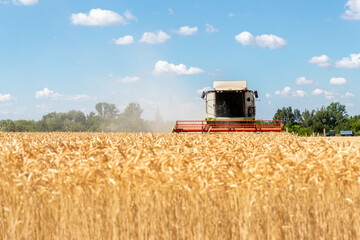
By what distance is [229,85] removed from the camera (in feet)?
62.0

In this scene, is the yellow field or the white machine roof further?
the white machine roof

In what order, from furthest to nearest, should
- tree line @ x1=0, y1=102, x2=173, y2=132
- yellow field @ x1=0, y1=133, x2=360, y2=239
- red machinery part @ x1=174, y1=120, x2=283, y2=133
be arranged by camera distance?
tree line @ x1=0, y1=102, x2=173, y2=132, red machinery part @ x1=174, y1=120, x2=283, y2=133, yellow field @ x1=0, y1=133, x2=360, y2=239

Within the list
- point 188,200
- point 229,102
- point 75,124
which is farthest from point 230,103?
point 75,124

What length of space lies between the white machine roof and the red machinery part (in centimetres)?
188

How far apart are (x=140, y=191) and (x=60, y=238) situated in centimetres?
119

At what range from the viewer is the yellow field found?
13.0 ft

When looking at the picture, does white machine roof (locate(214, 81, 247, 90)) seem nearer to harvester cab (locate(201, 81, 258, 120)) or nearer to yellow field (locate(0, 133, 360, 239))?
harvester cab (locate(201, 81, 258, 120))

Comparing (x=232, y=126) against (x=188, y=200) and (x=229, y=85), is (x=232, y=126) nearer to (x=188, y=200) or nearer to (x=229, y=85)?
(x=229, y=85)

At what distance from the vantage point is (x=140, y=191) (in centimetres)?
396

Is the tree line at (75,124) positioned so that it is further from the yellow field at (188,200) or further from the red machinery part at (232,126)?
the yellow field at (188,200)

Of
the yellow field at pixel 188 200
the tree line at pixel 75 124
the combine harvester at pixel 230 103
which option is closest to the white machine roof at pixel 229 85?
the combine harvester at pixel 230 103

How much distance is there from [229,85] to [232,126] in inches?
93.9

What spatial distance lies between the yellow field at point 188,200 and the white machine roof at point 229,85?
14471 mm

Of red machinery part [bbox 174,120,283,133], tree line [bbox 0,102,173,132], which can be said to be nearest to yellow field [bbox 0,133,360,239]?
red machinery part [bbox 174,120,283,133]
